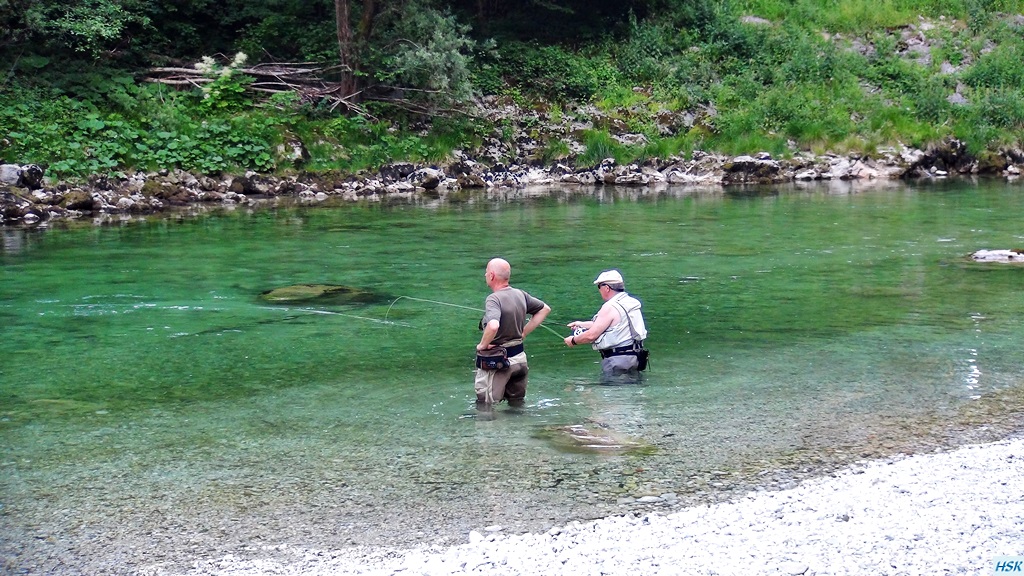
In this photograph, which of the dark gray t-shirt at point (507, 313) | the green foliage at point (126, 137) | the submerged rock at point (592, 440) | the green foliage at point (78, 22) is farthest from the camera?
the green foliage at point (78, 22)

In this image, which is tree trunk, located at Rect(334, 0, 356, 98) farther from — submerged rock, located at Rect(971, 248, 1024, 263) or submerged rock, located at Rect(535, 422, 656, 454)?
submerged rock, located at Rect(535, 422, 656, 454)

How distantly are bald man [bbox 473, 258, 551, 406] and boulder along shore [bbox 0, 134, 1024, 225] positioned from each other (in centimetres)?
1557

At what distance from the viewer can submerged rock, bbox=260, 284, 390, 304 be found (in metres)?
13.1

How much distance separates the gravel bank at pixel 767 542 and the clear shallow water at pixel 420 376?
31 centimetres

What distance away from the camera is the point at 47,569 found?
532cm

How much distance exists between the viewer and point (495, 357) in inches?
309

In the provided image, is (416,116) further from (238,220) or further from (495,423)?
(495,423)

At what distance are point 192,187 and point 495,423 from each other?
1828cm

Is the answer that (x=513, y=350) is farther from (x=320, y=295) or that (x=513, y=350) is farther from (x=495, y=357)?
(x=320, y=295)

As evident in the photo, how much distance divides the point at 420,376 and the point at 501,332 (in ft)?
5.89

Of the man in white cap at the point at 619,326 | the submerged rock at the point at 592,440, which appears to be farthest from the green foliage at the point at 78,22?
the submerged rock at the point at 592,440

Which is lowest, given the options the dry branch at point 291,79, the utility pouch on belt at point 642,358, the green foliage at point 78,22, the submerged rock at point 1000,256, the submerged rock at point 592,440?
the submerged rock at point 592,440

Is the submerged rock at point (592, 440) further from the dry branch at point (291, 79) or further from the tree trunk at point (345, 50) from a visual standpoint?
the dry branch at point (291, 79)

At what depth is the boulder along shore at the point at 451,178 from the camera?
22.0 m
